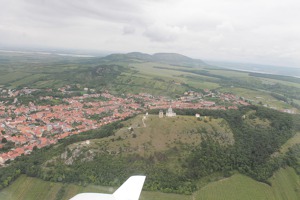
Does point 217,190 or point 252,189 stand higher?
point 252,189

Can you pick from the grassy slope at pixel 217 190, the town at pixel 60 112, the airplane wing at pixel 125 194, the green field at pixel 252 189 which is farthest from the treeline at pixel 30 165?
the airplane wing at pixel 125 194

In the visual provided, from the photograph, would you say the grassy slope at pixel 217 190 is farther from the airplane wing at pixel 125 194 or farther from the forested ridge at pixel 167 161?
the airplane wing at pixel 125 194

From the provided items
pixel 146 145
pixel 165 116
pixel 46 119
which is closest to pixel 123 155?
pixel 146 145

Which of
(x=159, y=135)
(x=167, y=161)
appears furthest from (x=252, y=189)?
(x=159, y=135)

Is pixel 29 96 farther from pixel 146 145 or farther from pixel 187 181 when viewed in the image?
pixel 187 181

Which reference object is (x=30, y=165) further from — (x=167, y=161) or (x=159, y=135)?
(x=159, y=135)

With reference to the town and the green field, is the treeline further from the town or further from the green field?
the green field
